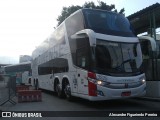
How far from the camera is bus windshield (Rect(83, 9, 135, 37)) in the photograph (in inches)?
483

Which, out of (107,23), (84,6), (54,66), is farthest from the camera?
(84,6)

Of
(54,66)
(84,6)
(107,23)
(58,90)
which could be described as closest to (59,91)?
(58,90)

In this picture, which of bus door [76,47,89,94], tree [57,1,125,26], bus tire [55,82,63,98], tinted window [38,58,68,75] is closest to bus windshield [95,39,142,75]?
bus door [76,47,89,94]

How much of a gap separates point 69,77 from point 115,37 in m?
3.31

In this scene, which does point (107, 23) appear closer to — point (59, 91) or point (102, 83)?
point (102, 83)

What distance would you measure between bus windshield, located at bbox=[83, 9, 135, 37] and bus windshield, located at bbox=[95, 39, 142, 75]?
571 mm

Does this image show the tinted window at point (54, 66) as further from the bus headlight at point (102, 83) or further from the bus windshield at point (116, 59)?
the bus headlight at point (102, 83)

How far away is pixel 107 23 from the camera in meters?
12.7

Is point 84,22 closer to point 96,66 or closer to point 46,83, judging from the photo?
point 96,66

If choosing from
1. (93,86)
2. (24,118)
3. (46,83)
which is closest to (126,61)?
(93,86)

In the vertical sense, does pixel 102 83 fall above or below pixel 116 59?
below

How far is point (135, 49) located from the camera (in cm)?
1264

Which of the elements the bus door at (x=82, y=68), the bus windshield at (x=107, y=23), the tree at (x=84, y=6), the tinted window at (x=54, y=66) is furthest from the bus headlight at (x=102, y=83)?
the tree at (x=84, y=6)

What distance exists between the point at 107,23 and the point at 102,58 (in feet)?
6.07
